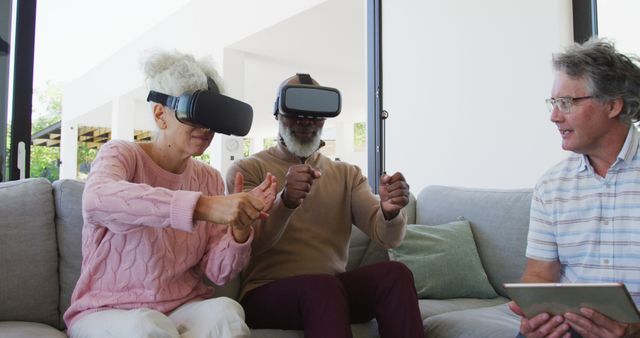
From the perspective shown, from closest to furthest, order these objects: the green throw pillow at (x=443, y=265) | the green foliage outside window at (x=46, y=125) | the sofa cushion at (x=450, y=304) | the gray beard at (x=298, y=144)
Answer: the gray beard at (x=298, y=144) → the sofa cushion at (x=450, y=304) → the green throw pillow at (x=443, y=265) → the green foliage outside window at (x=46, y=125)

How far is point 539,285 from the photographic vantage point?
1.08 m

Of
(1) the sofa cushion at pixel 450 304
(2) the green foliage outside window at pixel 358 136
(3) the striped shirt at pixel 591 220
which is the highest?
(2) the green foliage outside window at pixel 358 136

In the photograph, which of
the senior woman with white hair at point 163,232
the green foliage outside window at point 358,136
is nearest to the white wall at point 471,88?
the senior woman with white hair at point 163,232

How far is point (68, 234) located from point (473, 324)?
134 cm

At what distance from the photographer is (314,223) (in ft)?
5.70

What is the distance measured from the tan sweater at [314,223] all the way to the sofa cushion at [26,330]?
1.83ft

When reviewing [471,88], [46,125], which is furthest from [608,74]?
[46,125]

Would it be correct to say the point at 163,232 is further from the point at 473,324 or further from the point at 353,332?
the point at 473,324

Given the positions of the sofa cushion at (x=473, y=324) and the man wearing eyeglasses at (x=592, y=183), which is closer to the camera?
the man wearing eyeglasses at (x=592, y=183)

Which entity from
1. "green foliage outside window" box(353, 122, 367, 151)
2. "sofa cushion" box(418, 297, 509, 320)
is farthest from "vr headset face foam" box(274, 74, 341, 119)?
"green foliage outside window" box(353, 122, 367, 151)

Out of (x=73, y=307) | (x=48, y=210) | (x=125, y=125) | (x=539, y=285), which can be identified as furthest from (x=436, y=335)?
(x=125, y=125)

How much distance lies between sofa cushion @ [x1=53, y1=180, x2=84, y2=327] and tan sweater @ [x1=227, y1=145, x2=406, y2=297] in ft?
1.62

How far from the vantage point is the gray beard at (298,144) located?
1.74m

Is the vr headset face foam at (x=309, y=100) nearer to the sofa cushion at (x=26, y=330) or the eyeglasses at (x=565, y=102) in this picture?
the eyeglasses at (x=565, y=102)
